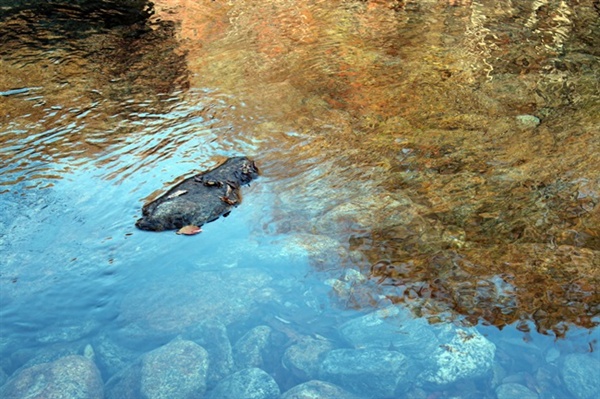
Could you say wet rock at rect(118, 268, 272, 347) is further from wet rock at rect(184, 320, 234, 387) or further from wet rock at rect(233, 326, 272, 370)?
wet rock at rect(233, 326, 272, 370)

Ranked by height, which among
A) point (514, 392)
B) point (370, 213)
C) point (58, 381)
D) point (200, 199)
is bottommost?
point (514, 392)

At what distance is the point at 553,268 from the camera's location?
15.2 feet

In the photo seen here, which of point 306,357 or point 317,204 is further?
point 317,204

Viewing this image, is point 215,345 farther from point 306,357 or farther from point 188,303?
point 306,357

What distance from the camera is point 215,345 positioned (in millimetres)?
→ 4211

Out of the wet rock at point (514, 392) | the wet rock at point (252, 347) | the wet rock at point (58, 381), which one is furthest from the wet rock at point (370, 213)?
the wet rock at point (58, 381)

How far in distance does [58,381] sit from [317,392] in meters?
1.81

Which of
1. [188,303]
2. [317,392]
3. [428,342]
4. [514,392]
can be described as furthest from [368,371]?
[188,303]

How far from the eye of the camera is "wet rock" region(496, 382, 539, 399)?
3.68 meters

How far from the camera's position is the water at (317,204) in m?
4.18

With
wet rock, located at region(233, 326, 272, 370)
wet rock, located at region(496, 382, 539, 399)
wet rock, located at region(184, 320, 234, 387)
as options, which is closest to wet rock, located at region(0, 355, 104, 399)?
→ wet rock, located at region(184, 320, 234, 387)

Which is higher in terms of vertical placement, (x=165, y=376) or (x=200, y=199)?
(x=200, y=199)

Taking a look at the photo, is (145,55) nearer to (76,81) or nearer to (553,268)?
(76,81)

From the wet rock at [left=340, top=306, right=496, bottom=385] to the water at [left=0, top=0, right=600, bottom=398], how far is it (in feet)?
0.06
